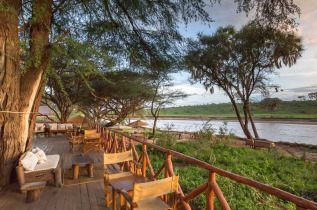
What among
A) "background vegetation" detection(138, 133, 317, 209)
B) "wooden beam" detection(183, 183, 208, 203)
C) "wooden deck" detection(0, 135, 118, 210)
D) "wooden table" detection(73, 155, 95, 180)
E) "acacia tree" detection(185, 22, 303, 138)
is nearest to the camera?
"wooden beam" detection(183, 183, 208, 203)

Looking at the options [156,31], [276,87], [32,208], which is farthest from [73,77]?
[276,87]

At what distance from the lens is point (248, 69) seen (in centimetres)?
1462

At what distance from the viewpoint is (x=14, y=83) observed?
12.2 ft

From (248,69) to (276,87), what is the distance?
7.63 ft

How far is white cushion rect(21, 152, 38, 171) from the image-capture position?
3.48 meters

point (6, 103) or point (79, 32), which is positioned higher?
point (79, 32)

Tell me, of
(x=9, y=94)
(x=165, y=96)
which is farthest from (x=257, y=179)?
(x=165, y=96)

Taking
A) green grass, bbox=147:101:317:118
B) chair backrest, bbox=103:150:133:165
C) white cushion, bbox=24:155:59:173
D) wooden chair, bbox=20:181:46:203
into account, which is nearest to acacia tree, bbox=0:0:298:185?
white cushion, bbox=24:155:59:173

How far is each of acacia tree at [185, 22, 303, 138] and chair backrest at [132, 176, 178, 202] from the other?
11677 millimetres

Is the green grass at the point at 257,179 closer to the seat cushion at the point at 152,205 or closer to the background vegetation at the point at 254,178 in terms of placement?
the background vegetation at the point at 254,178

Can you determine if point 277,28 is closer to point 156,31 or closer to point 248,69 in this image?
point 156,31

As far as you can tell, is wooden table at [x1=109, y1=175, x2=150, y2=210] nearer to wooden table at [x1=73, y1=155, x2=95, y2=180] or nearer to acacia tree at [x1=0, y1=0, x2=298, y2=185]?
wooden table at [x1=73, y1=155, x2=95, y2=180]

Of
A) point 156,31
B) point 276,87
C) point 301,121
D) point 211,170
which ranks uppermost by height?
point 156,31

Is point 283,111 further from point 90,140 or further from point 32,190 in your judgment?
point 32,190
